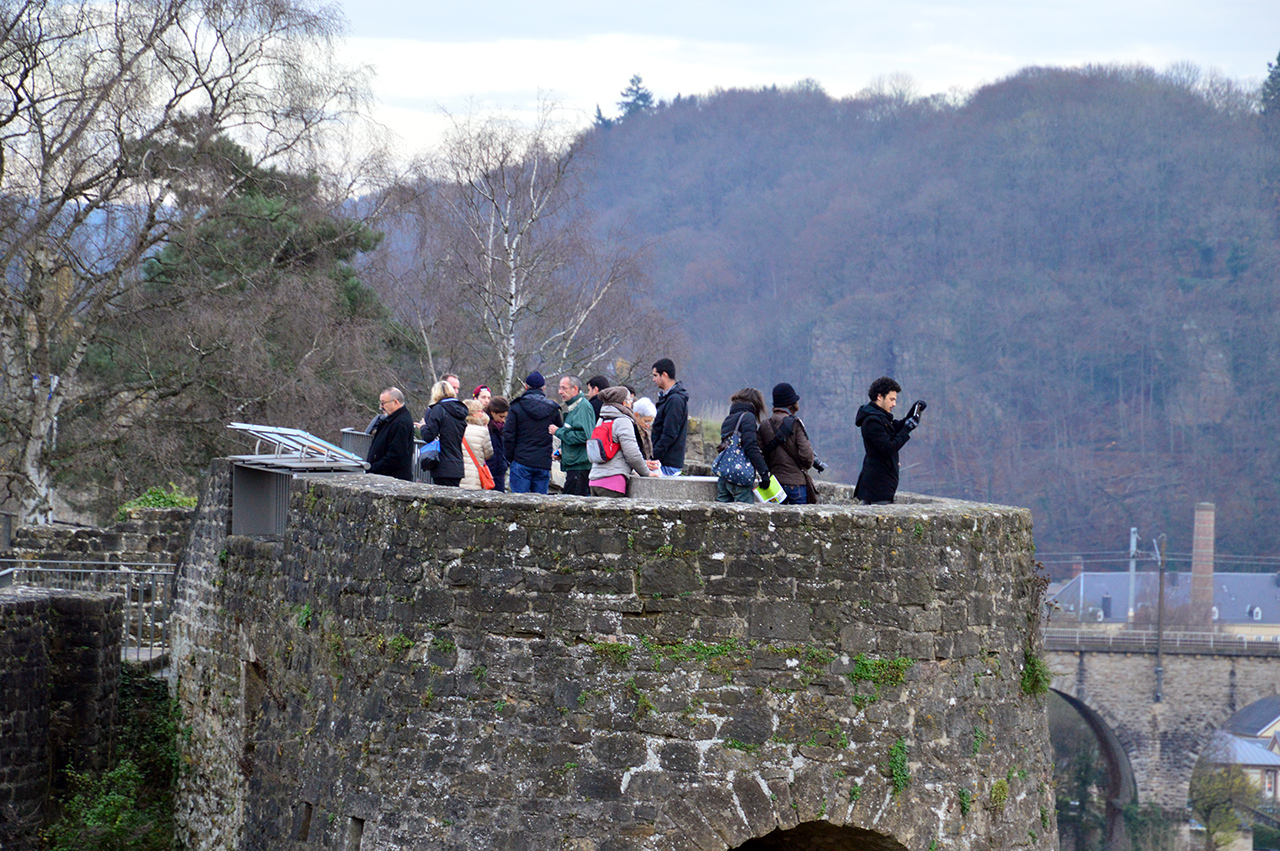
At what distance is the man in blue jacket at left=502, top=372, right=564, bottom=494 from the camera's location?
11.2 m

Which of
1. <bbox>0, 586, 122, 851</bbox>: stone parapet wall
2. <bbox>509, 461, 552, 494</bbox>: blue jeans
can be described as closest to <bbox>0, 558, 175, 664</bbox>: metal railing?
<bbox>0, 586, 122, 851</bbox>: stone parapet wall

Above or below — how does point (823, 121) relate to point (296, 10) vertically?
above

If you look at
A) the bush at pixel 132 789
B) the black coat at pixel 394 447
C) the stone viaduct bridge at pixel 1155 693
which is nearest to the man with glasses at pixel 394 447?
the black coat at pixel 394 447

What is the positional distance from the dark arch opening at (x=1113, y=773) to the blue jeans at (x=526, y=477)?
5455 cm

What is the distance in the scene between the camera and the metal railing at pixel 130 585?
13.1 meters

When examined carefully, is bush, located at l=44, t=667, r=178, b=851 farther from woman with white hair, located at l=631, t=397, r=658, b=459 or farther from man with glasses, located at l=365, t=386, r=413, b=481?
woman with white hair, located at l=631, t=397, r=658, b=459

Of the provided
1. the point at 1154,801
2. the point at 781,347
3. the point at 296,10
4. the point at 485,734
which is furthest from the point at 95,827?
the point at 781,347

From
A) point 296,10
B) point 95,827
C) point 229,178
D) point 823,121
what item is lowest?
point 95,827

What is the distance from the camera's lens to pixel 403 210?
2752cm

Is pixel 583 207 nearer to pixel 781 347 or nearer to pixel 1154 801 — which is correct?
pixel 1154 801

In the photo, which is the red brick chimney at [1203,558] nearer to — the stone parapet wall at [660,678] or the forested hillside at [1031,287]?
the forested hillside at [1031,287]

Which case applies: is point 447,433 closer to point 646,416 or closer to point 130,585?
point 646,416

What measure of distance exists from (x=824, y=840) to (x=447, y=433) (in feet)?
13.9

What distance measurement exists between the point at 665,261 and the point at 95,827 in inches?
4648
